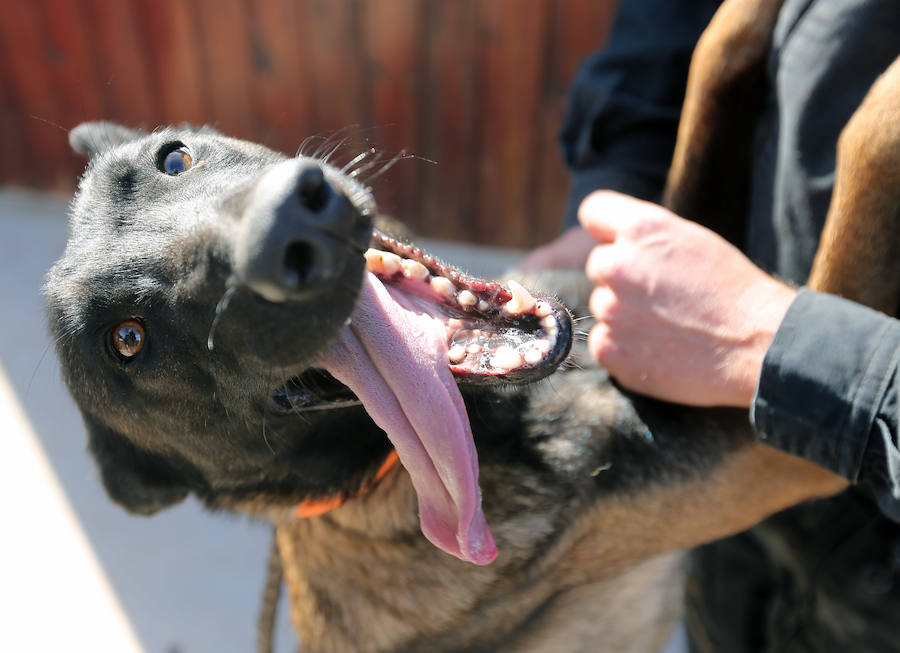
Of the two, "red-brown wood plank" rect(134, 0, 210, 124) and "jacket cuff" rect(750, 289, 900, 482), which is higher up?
"jacket cuff" rect(750, 289, 900, 482)

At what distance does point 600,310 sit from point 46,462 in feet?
9.98

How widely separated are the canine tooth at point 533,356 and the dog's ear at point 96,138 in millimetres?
1129

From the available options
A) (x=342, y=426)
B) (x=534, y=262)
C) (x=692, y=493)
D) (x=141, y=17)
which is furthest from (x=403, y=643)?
(x=141, y=17)

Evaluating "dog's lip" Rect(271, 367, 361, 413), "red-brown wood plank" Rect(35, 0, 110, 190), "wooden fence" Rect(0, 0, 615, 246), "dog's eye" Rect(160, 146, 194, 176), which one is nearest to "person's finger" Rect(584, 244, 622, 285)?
"dog's lip" Rect(271, 367, 361, 413)

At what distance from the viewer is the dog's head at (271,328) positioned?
1.20 metres

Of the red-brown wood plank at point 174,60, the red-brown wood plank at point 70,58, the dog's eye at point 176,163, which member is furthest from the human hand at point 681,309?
the red-brown wood plank at point 70,58

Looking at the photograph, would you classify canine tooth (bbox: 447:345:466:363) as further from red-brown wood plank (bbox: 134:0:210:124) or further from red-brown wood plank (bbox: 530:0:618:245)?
red-brown wood plank (bbox: 134:0:210:124)

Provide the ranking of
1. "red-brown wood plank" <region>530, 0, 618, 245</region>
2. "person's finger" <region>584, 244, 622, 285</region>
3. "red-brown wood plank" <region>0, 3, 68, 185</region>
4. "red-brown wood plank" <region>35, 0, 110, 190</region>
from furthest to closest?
1. "red-brown wood plank" <region>0, 3, 68, 185</region>
2. "red-brown wood plank" <region>35, 0, 110, 190</region>
3. "red-brown wood plank" <region>530, 0, 618, 245</region>
4. "person's finger" <region>584, 244, 622, 285</region>

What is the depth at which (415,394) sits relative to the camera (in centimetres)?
133

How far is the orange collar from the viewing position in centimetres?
180

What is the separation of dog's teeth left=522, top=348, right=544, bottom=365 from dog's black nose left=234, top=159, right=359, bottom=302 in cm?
40

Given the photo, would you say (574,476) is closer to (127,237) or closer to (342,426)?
(342,426)

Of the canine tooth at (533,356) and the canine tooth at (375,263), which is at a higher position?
the canine tooth at (375,263)

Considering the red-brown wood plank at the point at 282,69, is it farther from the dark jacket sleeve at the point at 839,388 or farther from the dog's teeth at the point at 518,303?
the dark jacket sleeve at the point at 839,388
